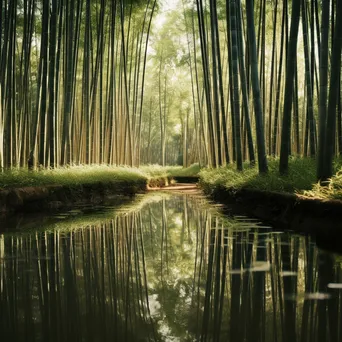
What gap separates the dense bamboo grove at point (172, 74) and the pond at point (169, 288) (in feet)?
5.91

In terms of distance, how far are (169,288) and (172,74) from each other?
60.1ft

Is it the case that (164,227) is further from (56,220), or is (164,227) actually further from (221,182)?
(221,182)

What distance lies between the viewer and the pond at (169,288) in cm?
156

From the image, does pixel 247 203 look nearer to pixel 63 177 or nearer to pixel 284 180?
pixel 284 180

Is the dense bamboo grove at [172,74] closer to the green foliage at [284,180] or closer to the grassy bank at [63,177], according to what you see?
the green foliage at [284,180]

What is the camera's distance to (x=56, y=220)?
4828mm

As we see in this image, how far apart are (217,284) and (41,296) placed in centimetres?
86

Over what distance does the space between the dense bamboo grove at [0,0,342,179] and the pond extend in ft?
5.91

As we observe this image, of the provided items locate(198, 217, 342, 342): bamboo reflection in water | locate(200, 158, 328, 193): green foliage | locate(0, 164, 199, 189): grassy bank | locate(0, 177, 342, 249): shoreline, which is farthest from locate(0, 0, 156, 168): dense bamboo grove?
locate(198, 217, 342, 342): bamboo reflection in water

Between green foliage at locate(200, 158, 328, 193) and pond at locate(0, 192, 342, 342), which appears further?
green foliage at locate(200, 158, 328, 193)

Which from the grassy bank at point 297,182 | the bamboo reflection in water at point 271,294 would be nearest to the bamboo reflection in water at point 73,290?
the bamboo reflection in water at point 271,294

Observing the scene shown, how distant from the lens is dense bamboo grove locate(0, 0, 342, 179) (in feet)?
17.2

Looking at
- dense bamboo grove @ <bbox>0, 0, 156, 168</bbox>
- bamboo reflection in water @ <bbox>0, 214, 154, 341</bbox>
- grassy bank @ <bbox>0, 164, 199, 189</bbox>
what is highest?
dense bamboo grove @ <bbox>0, 0, 156, 168</bbox>

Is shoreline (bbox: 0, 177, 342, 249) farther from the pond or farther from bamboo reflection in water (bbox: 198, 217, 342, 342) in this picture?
bamboo reflection in water (bbox: 198, 217, 342, 342)
